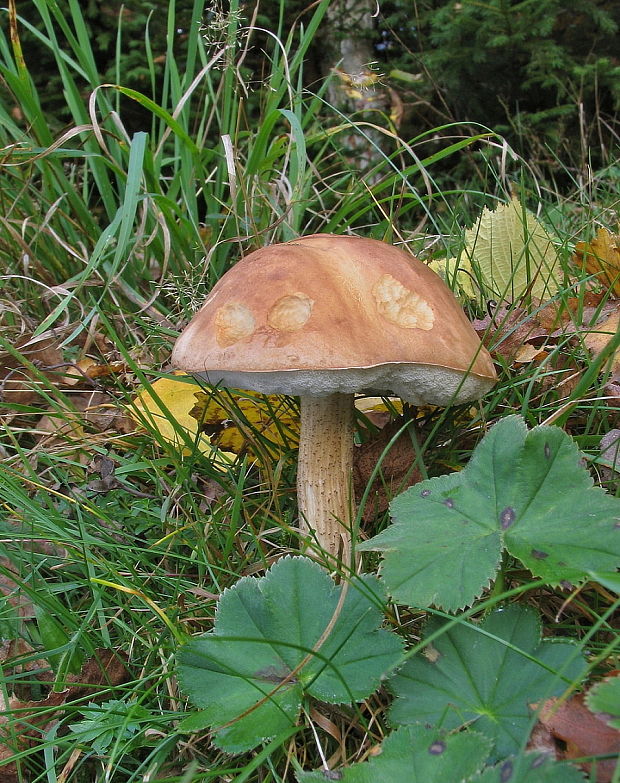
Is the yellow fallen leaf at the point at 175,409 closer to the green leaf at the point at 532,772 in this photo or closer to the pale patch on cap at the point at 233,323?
the pale patch on cap at the point at 233,323

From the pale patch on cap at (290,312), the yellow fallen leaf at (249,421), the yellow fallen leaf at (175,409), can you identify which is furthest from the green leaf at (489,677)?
the yellow fallen leaf at (175,409)

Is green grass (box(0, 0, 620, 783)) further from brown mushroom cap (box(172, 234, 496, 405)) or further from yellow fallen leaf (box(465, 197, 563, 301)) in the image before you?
brown mushroom cap (box(172, 234, 496, 405))

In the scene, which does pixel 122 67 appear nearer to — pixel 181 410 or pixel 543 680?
pixel 181 410

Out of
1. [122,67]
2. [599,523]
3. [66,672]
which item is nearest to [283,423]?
[66,672]

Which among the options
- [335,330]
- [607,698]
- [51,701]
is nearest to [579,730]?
[607,698]

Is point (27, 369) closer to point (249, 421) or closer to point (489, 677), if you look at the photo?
point (249, 421)

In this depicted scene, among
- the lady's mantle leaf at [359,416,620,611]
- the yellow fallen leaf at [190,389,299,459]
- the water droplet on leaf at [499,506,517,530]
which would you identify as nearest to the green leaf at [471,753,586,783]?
the lady's mantle leaf at [359,416,620,611]
